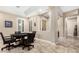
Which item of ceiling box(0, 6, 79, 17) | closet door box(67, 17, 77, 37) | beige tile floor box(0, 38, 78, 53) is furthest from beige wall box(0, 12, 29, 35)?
closet door box(67, 17, 77, 37)

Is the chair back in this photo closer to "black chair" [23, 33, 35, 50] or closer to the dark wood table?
"black chair" [23, 33, 35, 50]

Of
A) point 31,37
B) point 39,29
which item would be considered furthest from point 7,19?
point 39,29

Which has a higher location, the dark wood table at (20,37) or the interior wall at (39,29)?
the interior wall at (39,29)

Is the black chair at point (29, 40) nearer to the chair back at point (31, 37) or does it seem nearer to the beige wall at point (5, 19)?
the chair back at point (31, 37)

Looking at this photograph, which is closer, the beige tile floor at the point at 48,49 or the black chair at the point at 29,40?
the beige tile floor at the point at 48,49

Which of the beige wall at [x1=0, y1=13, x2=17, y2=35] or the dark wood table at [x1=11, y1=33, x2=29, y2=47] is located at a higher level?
the beige wall at [x1=0, y1=13, x2=17, y2=35]

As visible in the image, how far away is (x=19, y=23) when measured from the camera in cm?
303

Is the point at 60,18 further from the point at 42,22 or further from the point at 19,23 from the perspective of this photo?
the point at 19,23

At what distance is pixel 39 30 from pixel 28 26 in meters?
0.42

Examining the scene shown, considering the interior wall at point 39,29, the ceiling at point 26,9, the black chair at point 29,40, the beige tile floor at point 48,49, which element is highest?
the ceiling at point 26,9

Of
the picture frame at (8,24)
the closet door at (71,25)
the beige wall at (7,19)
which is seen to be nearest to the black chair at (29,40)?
the beige wall at (7,19)

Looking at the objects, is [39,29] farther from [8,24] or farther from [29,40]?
[8,24]

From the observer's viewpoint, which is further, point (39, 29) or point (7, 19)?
point (39, 29)

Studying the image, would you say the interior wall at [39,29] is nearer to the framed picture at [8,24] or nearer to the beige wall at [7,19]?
the beige wall at [7,19]
